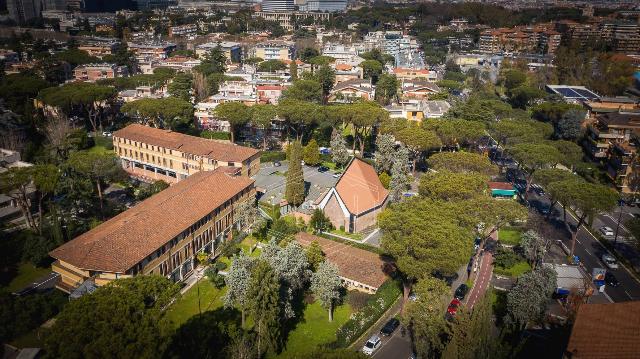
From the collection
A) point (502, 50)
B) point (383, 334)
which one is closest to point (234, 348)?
point (383, 334)

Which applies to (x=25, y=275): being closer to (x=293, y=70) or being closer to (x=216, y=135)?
(x=216, y=135)

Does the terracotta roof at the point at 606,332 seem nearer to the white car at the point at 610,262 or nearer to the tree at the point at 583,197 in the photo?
the tree at the point at 583,197

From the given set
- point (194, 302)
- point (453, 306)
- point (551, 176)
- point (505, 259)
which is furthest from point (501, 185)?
point (194, 302)

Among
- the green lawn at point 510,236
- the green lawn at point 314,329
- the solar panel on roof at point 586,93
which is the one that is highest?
the solar panel on roof at point 586,93

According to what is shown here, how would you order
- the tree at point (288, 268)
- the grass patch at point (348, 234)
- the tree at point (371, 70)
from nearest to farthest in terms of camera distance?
the tree at point (288, 268), the grass patch at point (348, 234), the tree at point (371, 70)

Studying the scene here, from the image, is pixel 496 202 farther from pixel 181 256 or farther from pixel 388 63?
pixel 388 63

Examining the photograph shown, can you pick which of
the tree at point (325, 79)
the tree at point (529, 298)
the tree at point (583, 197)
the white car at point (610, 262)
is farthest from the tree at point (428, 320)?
the tree at point (325, 79)
